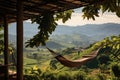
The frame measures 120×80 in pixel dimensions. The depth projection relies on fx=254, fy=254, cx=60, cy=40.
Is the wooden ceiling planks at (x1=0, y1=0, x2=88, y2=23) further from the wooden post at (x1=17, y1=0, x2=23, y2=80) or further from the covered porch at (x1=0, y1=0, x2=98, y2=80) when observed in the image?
the wooden post at (x1=17, y1=0, x2=23, y2=80)

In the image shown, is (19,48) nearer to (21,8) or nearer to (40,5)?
(21,8)

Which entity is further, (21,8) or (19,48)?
(21,8)

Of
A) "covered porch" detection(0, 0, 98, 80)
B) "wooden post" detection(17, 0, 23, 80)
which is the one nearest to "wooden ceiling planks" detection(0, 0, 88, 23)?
"covered porch" detection(0, 0, 98, 80)

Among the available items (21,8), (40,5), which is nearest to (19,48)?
(21,8)

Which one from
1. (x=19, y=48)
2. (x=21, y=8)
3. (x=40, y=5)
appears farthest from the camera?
(x=40, y=5)

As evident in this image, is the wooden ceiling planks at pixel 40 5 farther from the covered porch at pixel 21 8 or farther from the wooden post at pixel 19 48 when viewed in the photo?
the wooden post at pixel 19 48

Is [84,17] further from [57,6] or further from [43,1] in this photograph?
[43,1]

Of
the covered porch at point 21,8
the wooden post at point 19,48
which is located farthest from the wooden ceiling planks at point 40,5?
the wooden post at point 19,48

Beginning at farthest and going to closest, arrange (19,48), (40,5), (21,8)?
(40,5)
(21,8)
(19,48)

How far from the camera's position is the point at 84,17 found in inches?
346

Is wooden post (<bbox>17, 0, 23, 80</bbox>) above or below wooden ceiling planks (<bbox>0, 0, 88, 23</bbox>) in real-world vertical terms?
below

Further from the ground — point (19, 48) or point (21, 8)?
point (21, 8)

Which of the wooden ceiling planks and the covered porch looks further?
the wooden ceiling planks

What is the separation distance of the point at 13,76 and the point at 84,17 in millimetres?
3469
